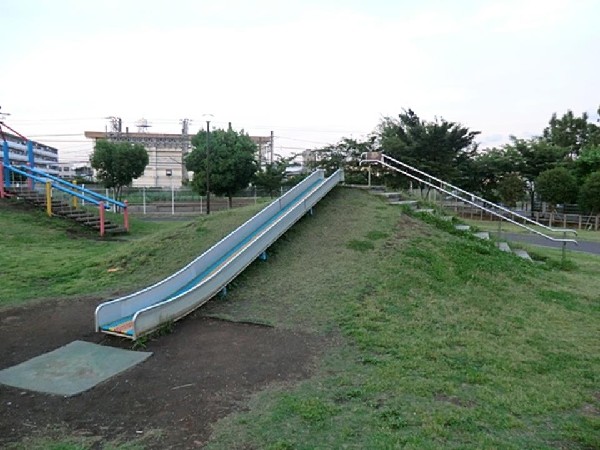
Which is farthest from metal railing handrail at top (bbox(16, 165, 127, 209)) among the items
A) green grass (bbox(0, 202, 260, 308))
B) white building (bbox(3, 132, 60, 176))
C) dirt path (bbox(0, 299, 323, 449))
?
white building (bbox(3, 132, 60, 176))

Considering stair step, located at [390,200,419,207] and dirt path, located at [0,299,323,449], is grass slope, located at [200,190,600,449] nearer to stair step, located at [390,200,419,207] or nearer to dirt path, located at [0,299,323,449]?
dirt path, located at [0,299,323,449]

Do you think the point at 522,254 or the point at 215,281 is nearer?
the point at 215,281

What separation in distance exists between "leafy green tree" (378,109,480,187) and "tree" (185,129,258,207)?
33.4ft

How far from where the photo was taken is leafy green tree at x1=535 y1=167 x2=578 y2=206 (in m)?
30.6

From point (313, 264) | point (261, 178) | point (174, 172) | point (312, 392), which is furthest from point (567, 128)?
point (312, 392)

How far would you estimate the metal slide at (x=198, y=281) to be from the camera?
5645 millimetres

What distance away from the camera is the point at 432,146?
33.2 m

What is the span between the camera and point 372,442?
3268 millimetres

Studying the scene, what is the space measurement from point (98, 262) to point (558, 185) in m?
29.6

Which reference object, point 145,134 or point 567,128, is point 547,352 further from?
point 145,134

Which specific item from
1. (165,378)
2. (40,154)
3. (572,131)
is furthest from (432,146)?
(40,154)

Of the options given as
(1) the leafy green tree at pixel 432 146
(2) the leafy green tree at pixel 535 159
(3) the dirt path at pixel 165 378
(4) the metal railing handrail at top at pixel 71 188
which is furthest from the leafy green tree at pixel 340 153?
(3) the dirt path at pixel 165 378

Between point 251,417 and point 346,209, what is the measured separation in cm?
703

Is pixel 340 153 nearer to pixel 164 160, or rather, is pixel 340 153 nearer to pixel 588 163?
A: pixel 588 163
